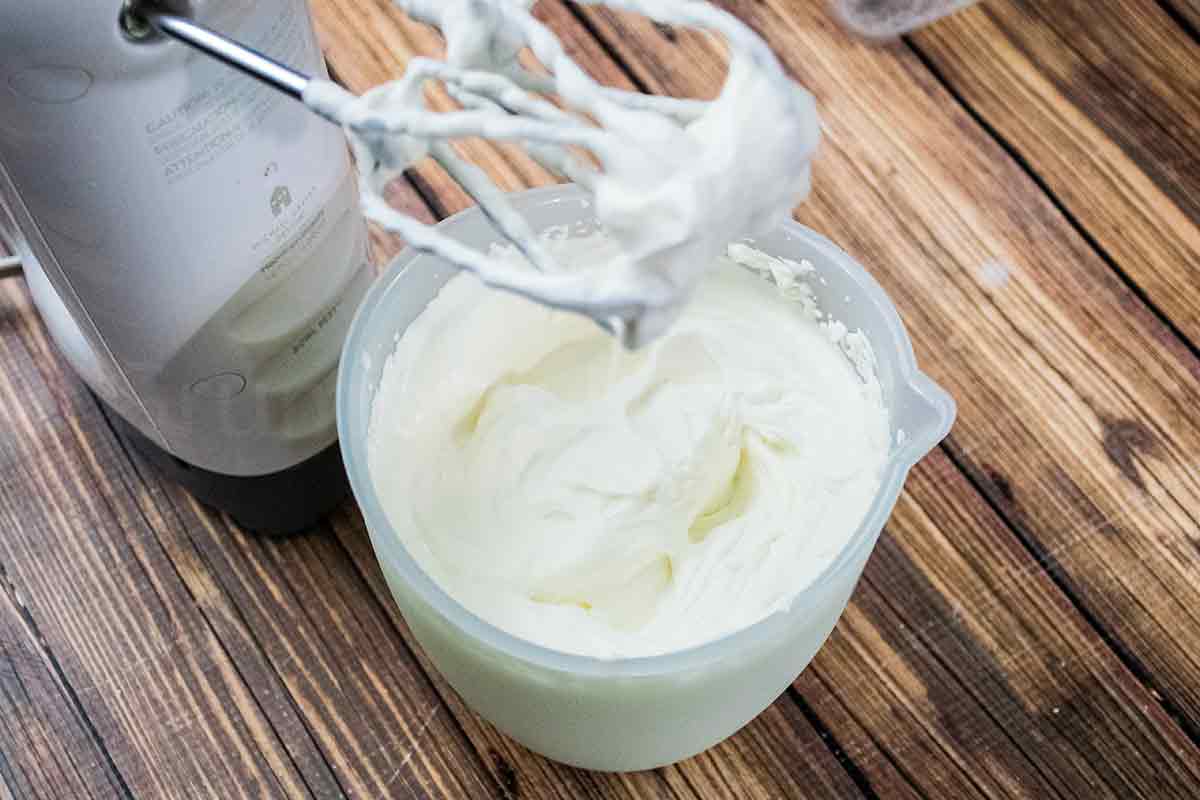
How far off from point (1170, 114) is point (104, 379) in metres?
0.62

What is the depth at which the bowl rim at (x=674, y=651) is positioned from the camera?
0.51m

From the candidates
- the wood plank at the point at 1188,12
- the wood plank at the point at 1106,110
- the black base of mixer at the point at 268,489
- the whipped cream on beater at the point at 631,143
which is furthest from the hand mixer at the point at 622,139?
the wood plank at the point at 1188,12

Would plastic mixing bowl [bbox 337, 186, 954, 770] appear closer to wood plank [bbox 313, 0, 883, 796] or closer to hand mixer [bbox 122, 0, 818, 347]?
wood plank [bbox 313, 0, 883, 796]

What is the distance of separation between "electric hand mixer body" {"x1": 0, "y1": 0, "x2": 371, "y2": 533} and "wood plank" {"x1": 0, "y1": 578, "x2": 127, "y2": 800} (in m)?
0.12

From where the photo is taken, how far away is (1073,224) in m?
0.80

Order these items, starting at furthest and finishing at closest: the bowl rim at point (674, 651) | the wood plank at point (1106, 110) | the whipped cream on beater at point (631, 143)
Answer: the wood plank at point (1106, 110) → the bowl rim at point (674, 651) → the whipped cream on beater at point (631, 143)

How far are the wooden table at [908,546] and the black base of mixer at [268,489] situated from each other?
1cm

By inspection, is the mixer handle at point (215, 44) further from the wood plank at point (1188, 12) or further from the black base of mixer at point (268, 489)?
the wood plank at point (1188, 12)

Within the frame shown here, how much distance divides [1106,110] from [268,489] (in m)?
0.53

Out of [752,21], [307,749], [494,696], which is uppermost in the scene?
[752,21]

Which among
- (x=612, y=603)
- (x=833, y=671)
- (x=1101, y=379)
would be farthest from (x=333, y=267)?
(x=1101, y=379)

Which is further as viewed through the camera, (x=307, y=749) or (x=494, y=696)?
(x=307, y=749)

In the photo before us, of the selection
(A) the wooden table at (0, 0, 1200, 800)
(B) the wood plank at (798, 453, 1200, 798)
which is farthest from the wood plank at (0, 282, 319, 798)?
(B) the wood plank at (798, 453, 1200, 798)

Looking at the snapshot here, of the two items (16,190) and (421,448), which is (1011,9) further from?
(16,190)
